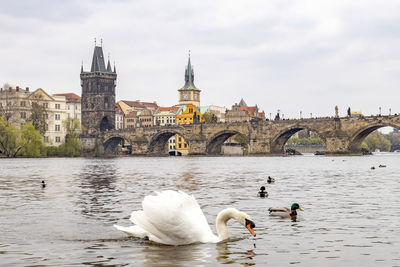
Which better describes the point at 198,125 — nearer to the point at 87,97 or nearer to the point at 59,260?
the point at 87,97

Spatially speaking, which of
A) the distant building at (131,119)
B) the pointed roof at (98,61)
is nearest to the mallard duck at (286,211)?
the pointed roof at (98,61)

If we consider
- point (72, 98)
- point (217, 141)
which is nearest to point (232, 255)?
point (217, 141)

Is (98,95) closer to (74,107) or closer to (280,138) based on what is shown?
(74,107)

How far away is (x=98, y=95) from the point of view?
511 feet

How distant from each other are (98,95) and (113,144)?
41.6ft

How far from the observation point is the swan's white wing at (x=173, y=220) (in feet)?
37.4

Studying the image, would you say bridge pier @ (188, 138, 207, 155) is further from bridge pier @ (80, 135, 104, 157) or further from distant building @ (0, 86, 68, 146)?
bridge pier @ (80, 135, 104, 157)

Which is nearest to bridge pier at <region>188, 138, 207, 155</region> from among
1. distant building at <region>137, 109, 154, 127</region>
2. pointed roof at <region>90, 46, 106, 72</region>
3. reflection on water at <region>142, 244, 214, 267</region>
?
pointed roof at <region>90, 46, 106, 72</region>

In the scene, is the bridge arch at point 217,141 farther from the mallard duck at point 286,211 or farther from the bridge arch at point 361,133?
the mallard duck at point 286,211

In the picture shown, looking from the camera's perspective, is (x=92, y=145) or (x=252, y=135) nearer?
(x=252, y=135)

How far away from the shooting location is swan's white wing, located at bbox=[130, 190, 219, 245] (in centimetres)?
1141

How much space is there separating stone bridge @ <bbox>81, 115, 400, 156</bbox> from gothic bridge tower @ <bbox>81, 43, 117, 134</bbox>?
5.30m

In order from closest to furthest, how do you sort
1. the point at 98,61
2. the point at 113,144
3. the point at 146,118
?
the point at 113,144 < the point at 98,61 < the point at 146,118

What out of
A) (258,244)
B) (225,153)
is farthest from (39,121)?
(258,244)
